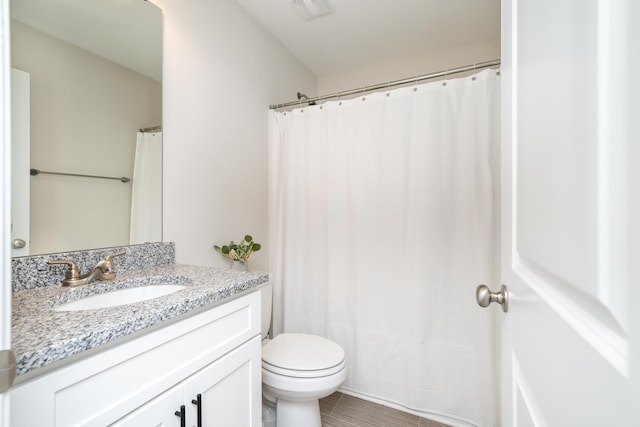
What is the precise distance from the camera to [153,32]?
1303mm

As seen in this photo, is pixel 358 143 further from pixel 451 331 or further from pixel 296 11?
pixel 451 331

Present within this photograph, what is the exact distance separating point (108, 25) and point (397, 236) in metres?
1.70

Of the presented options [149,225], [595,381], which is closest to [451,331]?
[595,381]

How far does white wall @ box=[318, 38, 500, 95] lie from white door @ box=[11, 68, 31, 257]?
226 cm

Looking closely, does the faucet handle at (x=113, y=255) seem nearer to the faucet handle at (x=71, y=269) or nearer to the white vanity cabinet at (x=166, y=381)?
the faucet handle at (x=71, y=269)

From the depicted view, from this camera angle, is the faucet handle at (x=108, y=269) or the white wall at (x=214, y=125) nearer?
the faucet handle at (x=108, y=269)

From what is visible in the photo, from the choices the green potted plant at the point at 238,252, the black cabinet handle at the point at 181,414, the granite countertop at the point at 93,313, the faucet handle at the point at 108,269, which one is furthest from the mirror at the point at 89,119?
the black cabinet handle at the point at 181,414

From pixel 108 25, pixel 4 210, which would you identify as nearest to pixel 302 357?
pixel 4 210

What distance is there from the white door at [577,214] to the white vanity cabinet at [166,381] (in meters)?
0.77

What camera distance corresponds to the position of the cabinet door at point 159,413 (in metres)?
0.63

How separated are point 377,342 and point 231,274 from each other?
1.11 m

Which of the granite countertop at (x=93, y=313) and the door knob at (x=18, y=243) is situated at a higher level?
the door knob at (x=18, y=243)

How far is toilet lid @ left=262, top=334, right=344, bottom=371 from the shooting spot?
1.30 m

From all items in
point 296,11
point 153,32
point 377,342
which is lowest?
point 377,342
